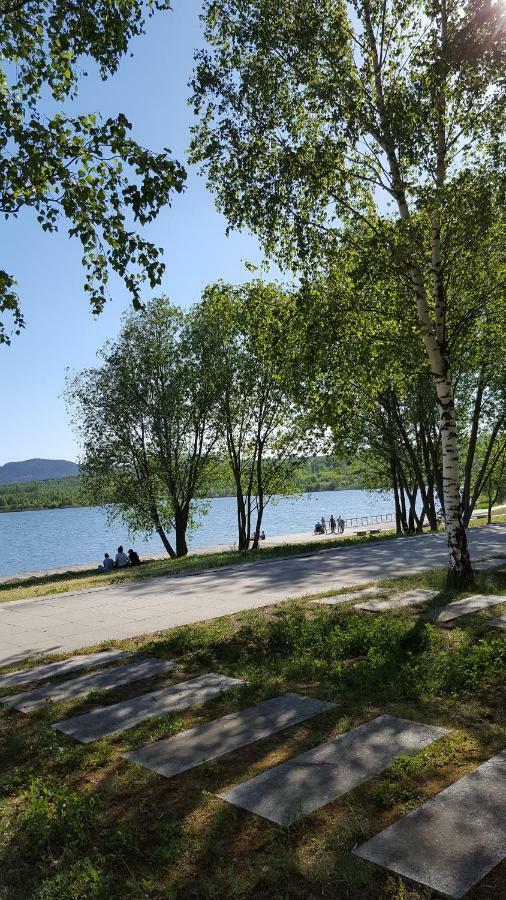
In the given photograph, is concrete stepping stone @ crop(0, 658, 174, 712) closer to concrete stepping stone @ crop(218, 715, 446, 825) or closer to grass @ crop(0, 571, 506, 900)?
grass @ crop(0, 571, 506, 900)

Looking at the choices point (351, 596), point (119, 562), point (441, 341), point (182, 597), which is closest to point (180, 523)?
point (119, 562)

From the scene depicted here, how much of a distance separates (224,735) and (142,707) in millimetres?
1095

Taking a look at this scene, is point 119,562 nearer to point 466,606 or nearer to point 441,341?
point 441,341

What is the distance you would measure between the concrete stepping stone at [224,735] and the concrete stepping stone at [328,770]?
510 mm

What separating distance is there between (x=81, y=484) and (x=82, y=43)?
75.6ft

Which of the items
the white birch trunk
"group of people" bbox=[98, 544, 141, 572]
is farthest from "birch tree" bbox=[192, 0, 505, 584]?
"group of people" bbox=[98, 544, 141, 572]

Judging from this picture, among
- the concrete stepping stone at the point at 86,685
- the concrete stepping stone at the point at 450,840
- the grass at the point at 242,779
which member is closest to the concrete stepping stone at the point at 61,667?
the concrete stepping stone at the point at 86,685

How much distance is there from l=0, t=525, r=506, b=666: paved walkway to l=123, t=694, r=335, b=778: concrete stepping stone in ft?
11.6

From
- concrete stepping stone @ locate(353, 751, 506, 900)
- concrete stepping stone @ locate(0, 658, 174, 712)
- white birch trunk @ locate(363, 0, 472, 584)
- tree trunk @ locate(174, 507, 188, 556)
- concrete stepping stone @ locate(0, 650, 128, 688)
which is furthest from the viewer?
tree trunk @ locate(174, 507, 188, 556)

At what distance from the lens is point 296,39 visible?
10383mm

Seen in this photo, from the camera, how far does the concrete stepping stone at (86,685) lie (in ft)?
19.4

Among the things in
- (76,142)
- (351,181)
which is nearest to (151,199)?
(76,142)

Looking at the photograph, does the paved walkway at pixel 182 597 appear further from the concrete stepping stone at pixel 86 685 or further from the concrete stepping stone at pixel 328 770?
the concrete stepping stone at pixel 328 770

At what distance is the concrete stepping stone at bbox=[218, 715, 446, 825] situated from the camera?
357 centimetres
